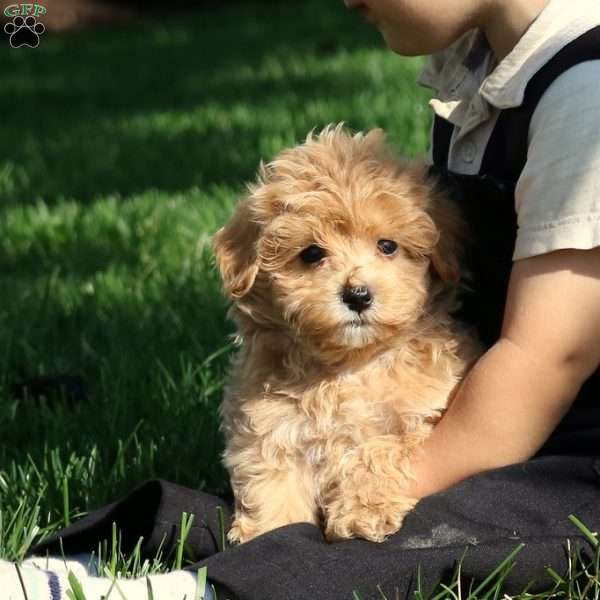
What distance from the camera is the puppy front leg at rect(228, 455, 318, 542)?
303cm

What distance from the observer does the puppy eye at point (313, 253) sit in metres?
2.98

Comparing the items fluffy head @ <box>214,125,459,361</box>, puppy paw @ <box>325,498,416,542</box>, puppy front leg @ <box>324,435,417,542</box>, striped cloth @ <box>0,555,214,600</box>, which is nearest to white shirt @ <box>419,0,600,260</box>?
fluffy head @ <box>214,125,459,361</box>

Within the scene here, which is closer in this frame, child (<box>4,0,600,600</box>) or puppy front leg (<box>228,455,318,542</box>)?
child (<box>4,0,600,600</box>)

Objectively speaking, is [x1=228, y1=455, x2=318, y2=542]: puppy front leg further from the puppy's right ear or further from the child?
the puppy's right ear

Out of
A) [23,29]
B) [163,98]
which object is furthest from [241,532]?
[23,29]

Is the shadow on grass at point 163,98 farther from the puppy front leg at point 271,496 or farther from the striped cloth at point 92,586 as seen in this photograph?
the striped cloth at point 92,586

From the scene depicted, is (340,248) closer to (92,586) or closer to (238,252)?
(238,252)

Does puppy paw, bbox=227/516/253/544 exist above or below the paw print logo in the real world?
below

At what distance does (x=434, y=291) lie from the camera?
3.12 meters

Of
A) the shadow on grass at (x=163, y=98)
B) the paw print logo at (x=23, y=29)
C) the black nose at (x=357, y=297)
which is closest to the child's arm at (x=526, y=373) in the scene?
the black nose at (x=357, y=297)

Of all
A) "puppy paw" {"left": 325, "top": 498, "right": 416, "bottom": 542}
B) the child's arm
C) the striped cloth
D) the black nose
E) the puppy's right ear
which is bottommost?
the striped cloth

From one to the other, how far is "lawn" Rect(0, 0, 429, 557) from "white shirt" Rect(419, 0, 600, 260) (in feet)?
0.79

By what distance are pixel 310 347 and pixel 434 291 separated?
350 millimetres

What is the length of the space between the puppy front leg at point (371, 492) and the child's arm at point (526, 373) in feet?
0.22
